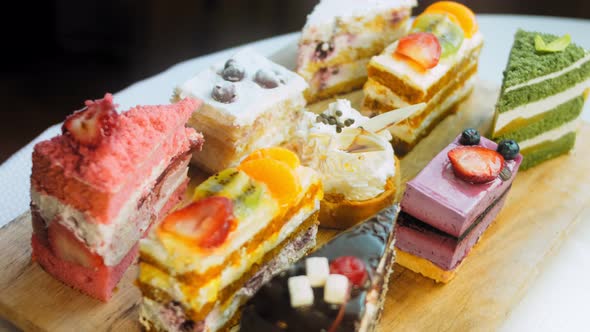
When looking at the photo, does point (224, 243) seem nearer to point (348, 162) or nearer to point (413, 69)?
point (348, 162)

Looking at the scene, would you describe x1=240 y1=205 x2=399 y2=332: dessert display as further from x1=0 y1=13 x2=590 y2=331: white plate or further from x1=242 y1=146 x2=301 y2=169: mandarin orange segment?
x1=0 y1=13 x2=590 y2=331: white plate

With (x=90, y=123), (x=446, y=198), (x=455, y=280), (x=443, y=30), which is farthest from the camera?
(x=443, y=30)

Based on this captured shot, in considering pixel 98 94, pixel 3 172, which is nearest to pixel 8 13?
pixel 98 94

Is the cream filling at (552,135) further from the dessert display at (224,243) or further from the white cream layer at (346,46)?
the dessert display at (224,243)

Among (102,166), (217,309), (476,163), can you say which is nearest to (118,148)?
(102,166)

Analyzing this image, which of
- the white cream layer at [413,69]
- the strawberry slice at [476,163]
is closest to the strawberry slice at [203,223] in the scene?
the strawberry slice at [476,163]

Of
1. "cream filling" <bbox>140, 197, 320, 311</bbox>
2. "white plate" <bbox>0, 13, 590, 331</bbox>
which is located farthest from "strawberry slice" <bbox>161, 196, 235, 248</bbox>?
"white plate" <bbox>0, 13, 590, 331</bbox>
